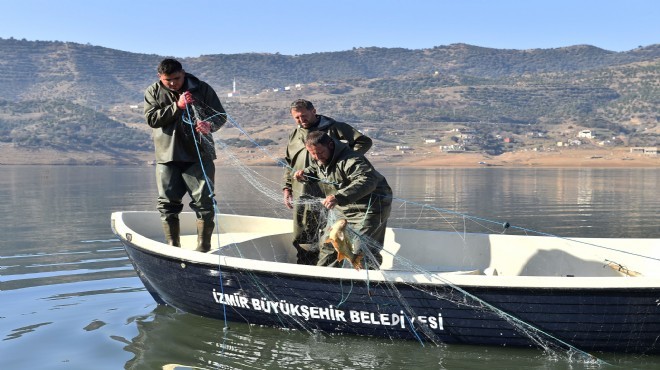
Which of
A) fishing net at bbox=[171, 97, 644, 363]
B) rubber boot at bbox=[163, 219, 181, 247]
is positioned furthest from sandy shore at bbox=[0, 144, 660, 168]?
fishing net at bbox=[171, 97, 644, 363]

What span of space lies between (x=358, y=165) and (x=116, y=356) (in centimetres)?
283

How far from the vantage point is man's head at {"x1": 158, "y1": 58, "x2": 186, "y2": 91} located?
7984 millimetres

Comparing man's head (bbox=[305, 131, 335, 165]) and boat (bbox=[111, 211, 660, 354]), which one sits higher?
man's head (bbox=[305, 131, 335, 165])

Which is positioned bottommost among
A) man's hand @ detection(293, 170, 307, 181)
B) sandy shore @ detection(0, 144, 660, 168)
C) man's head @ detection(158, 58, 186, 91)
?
sandy shore @ detection(0, 144, 660, 168)

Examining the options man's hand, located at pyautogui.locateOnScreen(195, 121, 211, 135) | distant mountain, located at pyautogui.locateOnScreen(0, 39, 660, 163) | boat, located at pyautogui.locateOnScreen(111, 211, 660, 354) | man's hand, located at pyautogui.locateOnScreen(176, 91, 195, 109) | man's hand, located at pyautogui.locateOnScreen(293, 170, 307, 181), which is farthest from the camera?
distant mountain, located at pyautogui.locateOnScreen(0, 39, 660, 163)

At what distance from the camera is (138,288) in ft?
34.3

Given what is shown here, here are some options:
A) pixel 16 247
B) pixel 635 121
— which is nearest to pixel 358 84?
pixel 635 121

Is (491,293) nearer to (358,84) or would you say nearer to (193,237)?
(193,237)

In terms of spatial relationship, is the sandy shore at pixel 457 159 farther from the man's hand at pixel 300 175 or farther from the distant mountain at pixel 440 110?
the man's hand at pixel 300 175

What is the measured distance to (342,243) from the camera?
286 inches

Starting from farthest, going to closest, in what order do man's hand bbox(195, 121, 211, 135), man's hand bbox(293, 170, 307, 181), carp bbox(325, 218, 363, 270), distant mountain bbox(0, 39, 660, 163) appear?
distant mountain bbox(0, 39, 660, 163) → man's hand bbox(293, 170, 307, 181) → man's hand bbox(195, 121, 211, 135) → carp bbox(325, 218, 363, 270)

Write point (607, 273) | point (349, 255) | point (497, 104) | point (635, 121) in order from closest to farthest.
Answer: point (349, 255), point (607, 273), point (635, 121), point (497, 104)

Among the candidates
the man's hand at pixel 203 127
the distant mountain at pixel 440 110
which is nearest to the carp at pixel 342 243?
the man's hand at pixel 203 127

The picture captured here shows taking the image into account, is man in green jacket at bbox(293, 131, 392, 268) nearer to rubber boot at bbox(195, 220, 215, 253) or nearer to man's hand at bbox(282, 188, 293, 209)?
man's hand at bbox(282, 188, 293, 209)
